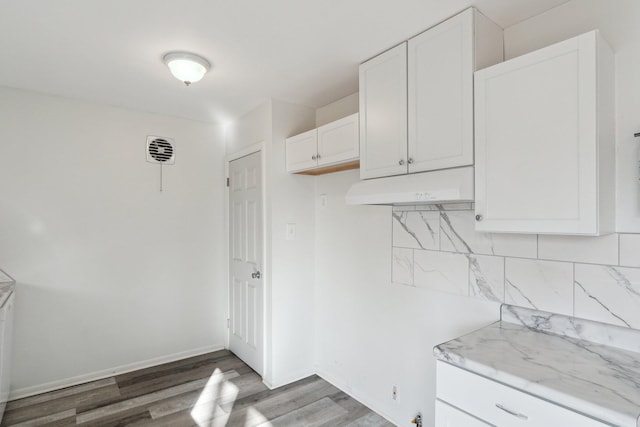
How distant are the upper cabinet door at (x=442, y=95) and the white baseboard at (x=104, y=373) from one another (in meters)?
2.91

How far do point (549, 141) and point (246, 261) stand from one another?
2598mm

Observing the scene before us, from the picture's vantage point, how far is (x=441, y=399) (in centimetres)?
147

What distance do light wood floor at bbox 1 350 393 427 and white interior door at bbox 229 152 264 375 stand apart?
0.32 m

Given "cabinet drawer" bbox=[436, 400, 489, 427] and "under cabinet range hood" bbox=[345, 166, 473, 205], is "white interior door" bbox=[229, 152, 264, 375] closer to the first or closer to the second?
"under cabinet range hood" bbox=[345, 166, 473, 205]

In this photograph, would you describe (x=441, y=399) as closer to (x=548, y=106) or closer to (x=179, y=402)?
(x=548, y=106)

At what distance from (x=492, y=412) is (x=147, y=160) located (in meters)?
3.24

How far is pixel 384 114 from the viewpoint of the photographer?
2039mm

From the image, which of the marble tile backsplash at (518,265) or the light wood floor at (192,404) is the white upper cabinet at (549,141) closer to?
the marble tile backsplash at (518,265)

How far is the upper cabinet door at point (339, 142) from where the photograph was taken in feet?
7.52

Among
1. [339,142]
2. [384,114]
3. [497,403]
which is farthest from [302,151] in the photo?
[497,403]

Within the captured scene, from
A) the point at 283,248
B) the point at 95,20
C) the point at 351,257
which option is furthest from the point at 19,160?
the point at 351,257

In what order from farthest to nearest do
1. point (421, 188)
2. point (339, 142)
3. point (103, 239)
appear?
point (103, 239)
point (339, 142)
point (421, 188)

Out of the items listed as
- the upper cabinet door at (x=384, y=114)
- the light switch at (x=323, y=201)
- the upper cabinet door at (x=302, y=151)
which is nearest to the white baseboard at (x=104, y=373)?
the light switch at (x=323, y=201)

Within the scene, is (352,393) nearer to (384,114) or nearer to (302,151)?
(302,151)
